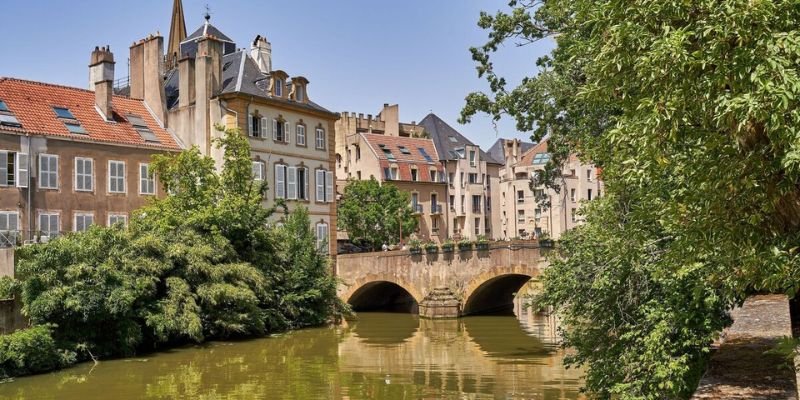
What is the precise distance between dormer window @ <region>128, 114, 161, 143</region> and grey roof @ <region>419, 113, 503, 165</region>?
32156mm

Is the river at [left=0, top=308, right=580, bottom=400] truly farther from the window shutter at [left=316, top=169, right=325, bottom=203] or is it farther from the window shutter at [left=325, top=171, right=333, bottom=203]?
the window shutter at [left=325, top=171, right=333, bottom=203]

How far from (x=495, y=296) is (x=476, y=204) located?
942 inches

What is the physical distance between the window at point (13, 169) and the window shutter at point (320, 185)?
14862mm

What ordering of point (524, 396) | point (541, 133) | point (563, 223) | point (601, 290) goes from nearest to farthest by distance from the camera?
1. point (601, 290)
2. point (524, 396)
3. point (541, 133)
4. point (563, 223)

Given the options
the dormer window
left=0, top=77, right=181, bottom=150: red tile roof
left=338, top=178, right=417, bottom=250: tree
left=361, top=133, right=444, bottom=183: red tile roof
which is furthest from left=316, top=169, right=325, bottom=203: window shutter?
left=361, top=133, right=444, bottom=183: red tile roof

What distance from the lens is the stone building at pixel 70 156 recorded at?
31.0 meters

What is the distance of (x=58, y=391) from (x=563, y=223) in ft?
166

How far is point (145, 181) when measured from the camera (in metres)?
35.6

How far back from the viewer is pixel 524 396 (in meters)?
18.0

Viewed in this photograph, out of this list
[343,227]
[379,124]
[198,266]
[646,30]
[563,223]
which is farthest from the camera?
[379,124]

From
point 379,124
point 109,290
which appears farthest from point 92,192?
point 379,124

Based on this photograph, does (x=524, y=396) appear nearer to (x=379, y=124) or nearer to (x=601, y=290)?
(x=601, y=290)

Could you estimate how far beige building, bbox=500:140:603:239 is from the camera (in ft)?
222

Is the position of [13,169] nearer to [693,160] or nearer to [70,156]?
[70,156]
